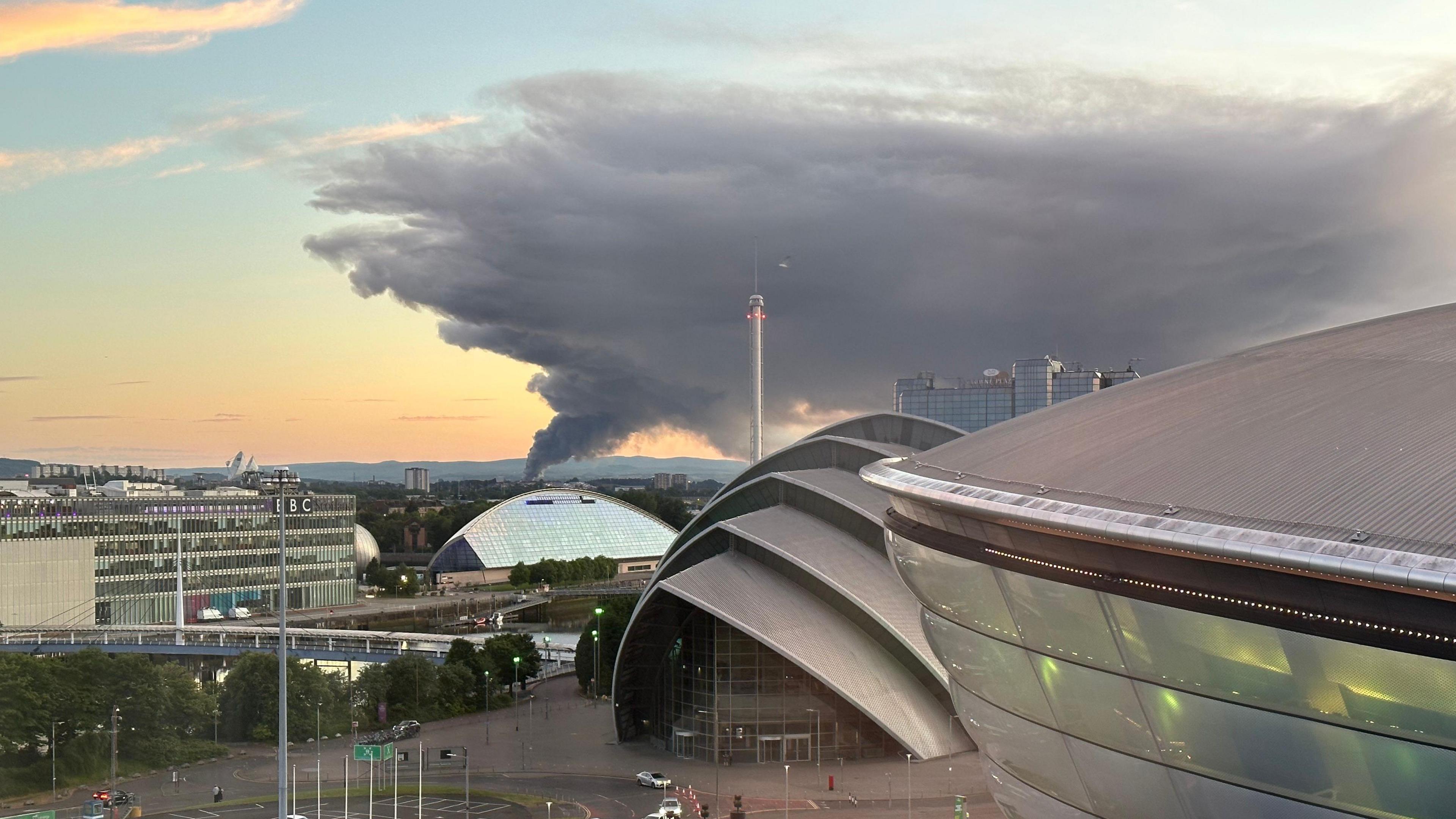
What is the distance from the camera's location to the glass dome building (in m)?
159

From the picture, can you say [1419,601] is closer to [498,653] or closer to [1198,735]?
[1198,735]

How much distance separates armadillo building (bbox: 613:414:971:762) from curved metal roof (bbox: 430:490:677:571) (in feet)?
321

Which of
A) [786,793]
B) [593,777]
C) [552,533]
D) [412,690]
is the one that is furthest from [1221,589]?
[552,533]

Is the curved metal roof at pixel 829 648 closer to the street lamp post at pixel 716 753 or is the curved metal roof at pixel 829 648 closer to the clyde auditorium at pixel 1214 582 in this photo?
the street lamp post at pixel 716 753

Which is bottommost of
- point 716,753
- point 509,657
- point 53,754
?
point 716,753

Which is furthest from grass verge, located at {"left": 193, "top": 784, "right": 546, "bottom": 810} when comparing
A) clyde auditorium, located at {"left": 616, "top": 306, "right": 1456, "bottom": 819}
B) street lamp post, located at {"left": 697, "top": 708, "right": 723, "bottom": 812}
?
clyde auditorium, located at {"left": 616, "top": 306, "right": 1456, "bottom": 819}

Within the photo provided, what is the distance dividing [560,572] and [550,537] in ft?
48.7

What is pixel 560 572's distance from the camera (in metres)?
152

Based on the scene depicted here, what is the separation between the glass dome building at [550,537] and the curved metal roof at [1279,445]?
13986 cm

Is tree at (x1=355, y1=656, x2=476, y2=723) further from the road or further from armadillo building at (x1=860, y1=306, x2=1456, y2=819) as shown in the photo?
armadillo building at (x1=860, y1=306, x2=1456, y2=819)

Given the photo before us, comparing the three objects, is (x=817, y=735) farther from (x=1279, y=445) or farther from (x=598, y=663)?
(x=1279, y=445)

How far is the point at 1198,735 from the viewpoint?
55.0ft

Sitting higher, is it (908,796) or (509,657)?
(509,657)

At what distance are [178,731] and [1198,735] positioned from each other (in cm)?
5507
